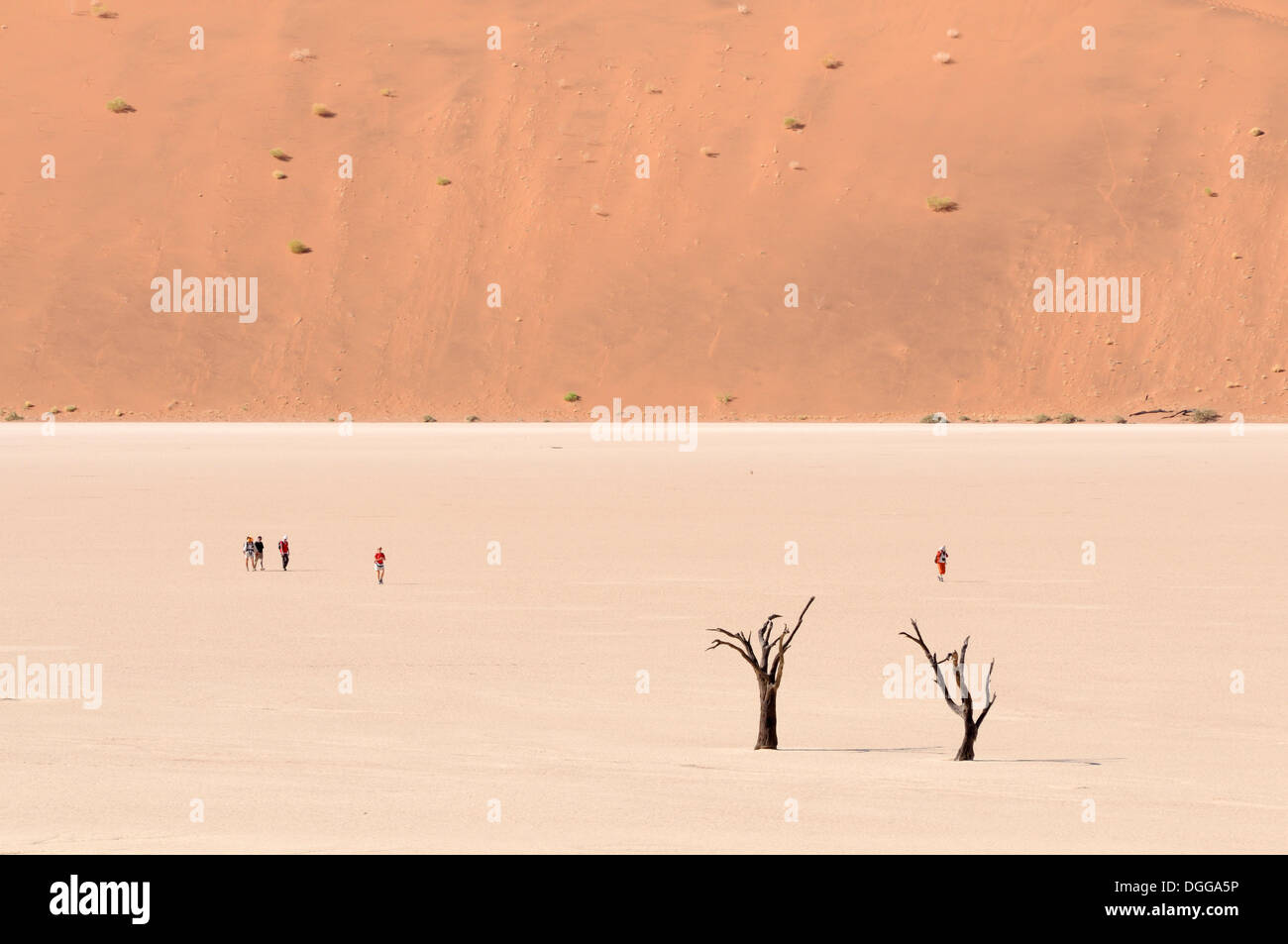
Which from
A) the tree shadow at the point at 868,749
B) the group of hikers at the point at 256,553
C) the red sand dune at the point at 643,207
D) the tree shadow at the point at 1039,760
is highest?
the red sand dune at the point at 643,207

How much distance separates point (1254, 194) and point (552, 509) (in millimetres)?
44333

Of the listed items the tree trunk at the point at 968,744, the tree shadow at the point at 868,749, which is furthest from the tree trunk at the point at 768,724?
the tree trunk at the point at 968,744

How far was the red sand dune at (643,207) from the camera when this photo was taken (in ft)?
201

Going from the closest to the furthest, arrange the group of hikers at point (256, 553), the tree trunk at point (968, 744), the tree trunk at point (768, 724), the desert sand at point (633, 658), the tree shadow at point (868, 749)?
the desert sand at point (633, 658), the tree trunk at point (968, 744), the tree trunk at point (768, 724), the tree shadow at point (868, 749), the group of hikers at point (256, 553)

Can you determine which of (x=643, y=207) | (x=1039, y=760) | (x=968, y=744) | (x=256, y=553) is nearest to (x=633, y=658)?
(x=968, y=744)

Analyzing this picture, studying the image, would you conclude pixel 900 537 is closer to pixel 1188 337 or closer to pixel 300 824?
pixel 300 824

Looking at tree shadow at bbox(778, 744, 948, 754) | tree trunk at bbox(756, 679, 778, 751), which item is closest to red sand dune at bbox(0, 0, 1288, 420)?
tree shadow at bbox(778, 744, 948, 754)

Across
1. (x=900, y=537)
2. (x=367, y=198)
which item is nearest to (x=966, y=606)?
(x=900, y=537)

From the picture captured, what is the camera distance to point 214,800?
10.1 m

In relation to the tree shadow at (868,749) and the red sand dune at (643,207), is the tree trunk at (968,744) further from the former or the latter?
the red sand dune at (643,207)

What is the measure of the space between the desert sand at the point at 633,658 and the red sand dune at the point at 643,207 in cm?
2302

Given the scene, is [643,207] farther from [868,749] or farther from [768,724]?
[768,724]

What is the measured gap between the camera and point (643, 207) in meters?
67.4

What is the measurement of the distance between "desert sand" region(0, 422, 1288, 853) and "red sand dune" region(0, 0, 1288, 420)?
23.0 meters
